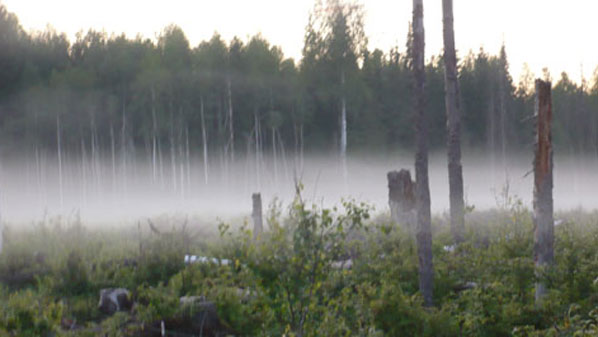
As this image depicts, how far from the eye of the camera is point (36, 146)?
4125 centimetres

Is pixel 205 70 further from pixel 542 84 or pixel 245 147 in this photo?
pixel 542 84

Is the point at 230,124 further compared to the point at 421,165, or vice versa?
the point at 230,124

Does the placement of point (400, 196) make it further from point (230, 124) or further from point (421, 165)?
point (230, 124)

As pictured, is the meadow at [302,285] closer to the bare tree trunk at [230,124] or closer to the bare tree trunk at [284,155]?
the bare tree trunk at [230,124]

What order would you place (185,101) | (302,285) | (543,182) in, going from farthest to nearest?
1. (185,101)
2. (543,182)
3. (302,285)

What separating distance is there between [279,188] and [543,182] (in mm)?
33843

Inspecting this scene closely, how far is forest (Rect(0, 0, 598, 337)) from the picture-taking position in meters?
7.91

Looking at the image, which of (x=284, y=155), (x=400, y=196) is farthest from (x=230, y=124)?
(x=400, y=196)

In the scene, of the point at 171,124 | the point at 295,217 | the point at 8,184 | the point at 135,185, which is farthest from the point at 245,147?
the point at 295,217

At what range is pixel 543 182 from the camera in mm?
9602

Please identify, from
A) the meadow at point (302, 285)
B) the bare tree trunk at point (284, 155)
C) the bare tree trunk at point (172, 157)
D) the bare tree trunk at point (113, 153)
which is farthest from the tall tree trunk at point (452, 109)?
the bare tree trunk at point (113, 153)

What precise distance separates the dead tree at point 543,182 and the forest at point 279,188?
0.03 meters

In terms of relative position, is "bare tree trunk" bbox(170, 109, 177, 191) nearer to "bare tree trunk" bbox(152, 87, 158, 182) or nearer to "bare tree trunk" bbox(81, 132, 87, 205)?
"bare tree trunk" bbox(152, 87, 158, 182)

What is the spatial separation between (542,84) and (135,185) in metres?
36.8
